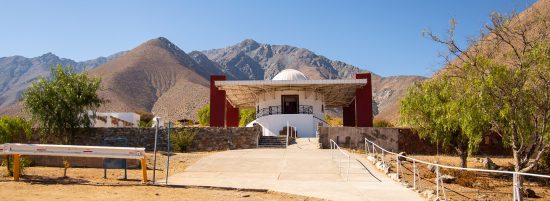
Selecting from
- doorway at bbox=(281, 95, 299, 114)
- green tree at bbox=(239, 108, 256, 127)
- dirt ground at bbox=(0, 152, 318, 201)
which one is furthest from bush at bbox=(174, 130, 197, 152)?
green tree at bbox=(239, 108, 256, 127)

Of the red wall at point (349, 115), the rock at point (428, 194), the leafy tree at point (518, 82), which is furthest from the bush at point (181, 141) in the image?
the red wall at point (349, 115)

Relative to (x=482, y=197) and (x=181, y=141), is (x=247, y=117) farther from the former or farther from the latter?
(x=482, y=197)

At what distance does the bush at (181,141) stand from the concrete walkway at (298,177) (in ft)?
18.6

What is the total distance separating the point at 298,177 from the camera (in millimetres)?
13906

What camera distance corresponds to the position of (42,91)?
24469 millimetres

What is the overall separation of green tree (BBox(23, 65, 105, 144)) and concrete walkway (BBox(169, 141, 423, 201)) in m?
10.1

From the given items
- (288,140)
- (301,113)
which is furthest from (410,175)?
(301,113)

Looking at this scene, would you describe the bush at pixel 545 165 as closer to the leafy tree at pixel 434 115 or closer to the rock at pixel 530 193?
the leafy tree at pixel 434 115

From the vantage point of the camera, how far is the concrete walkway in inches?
432

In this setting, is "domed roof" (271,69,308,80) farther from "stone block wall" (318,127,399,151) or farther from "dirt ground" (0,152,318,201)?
"dirt ground" (0,152,318,201)

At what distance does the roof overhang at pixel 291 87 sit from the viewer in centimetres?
3222

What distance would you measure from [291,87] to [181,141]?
1228cm

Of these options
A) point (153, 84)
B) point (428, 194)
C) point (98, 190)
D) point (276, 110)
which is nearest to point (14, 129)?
point (276, 110)

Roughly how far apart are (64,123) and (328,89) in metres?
19.1
